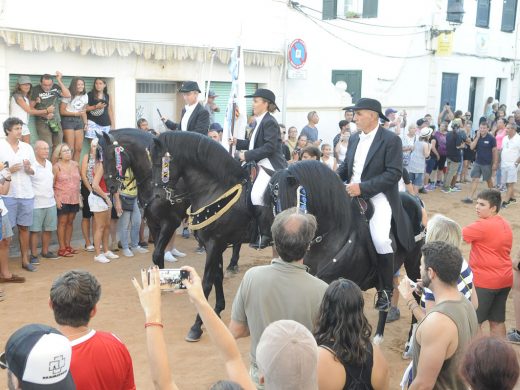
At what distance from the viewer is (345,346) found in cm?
296

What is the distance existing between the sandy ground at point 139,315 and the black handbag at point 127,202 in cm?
83

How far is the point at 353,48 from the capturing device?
20.7 meters

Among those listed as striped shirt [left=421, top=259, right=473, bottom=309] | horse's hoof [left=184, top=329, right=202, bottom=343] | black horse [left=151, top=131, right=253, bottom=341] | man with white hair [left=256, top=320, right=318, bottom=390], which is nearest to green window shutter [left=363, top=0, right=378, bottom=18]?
black horse [left=151, top=131, right=253, bottom=341]

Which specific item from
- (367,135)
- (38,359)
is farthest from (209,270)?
(38,359)

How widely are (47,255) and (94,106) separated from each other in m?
2.99

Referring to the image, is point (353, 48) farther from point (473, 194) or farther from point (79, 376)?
point (79, 376)

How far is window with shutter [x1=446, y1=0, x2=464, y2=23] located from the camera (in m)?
20.1

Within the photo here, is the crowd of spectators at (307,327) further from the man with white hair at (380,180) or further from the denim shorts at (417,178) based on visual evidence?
the denim shorts at (417,178)

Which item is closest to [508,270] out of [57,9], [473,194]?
[57,9]

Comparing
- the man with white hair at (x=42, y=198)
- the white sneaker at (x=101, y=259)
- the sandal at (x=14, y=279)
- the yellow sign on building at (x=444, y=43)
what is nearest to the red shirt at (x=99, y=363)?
the sandal at (x=14, y=279)

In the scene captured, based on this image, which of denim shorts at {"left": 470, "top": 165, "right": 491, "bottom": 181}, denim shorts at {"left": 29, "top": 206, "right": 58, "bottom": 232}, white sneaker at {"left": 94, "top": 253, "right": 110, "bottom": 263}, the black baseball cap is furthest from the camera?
denim shorts at {"left": 470, "top": 165, "right": 491, "bottom": 181}

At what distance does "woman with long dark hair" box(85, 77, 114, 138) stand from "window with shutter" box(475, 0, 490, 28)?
56.4 ft

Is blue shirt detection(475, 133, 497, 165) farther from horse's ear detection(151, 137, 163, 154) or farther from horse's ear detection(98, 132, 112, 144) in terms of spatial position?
horse's ear detection(151, 137, 163, 154)

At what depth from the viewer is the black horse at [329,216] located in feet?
18.0
